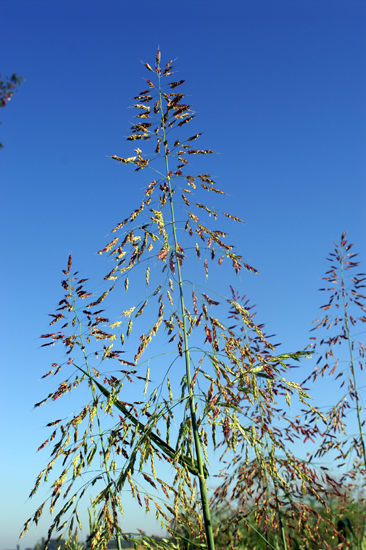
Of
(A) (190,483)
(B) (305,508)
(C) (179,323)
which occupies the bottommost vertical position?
(B) (305,508)

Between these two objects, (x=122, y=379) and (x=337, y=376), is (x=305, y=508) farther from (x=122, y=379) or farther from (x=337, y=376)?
(x=337, y=376)

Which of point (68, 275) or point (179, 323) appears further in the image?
point (68, 275)

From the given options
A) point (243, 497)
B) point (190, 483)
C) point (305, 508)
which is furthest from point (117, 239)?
point (243, 497)

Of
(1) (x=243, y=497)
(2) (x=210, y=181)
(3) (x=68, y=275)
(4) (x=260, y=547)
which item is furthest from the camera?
(4) (x=260, y=547)

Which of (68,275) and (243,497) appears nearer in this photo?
(68,275)

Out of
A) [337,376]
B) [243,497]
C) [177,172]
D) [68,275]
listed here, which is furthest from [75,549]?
[337,376]

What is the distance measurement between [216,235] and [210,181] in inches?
12.4

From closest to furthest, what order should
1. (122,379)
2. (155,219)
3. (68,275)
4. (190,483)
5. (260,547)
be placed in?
(190,483) < (122,379) < (155,219) < (68,275) < (260,547)

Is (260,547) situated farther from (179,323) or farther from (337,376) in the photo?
(179,323)

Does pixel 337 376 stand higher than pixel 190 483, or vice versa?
pixel 337 376

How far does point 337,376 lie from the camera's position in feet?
15.8

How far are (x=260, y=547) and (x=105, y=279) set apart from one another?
269 centimetres

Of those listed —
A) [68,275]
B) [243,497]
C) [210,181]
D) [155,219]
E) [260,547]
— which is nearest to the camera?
[155,219]

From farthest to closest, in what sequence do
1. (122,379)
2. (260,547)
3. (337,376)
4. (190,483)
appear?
(337,376), (260,547), (122,379), (190,483)
